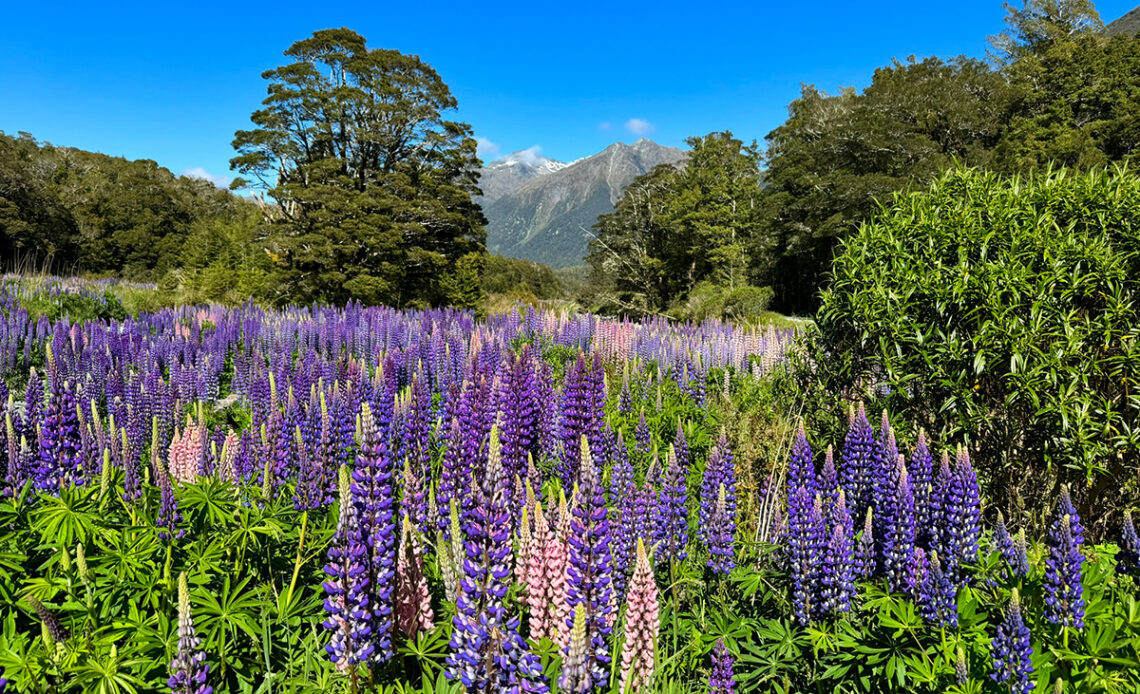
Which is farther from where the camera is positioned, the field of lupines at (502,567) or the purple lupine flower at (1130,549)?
the purple lupine flower at (1130,549)

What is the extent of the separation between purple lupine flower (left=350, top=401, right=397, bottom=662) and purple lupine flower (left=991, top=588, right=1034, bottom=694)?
6.66ft

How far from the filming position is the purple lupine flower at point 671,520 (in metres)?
2.90

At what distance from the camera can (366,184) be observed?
70.0 feet

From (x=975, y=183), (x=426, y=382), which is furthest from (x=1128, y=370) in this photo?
(x=426, y=382)

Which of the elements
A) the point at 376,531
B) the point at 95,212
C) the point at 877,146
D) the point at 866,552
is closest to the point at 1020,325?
the point at 866,552

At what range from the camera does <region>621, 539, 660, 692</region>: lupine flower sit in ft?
5.78

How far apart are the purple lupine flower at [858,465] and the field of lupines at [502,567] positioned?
0.02m

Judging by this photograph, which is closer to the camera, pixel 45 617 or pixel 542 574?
pixel 45 617

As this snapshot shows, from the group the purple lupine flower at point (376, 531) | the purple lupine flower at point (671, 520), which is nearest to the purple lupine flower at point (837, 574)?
the purple lupine flower at point (671, 520)

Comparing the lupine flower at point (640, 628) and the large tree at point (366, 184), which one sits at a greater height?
the large tree at point (366, 184)

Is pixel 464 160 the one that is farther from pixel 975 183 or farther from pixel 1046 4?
pixel 1046 4

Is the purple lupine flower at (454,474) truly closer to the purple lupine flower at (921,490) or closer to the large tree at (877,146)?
the purple lupine flower at (921,490)

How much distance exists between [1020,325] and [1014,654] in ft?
8.65

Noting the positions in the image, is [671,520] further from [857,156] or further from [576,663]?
[857,156]
